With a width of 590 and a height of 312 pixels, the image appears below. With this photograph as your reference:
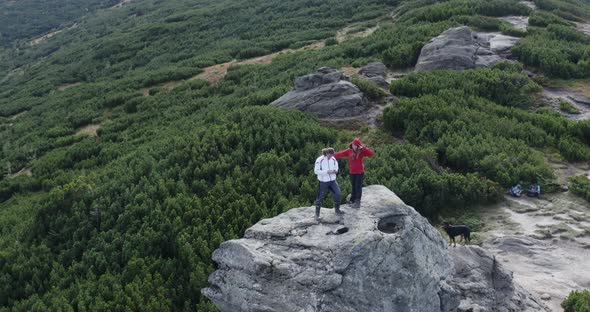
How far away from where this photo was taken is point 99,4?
93375mm

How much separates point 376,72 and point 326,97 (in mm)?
5039

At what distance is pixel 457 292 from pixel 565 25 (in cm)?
3191

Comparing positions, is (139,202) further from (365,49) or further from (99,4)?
(99,4)

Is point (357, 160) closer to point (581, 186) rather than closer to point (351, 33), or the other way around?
point (581, 186)

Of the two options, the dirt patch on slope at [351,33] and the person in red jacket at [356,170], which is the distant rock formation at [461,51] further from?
the person in red jacket at [356,170]

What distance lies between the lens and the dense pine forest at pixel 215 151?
1182 centimetres

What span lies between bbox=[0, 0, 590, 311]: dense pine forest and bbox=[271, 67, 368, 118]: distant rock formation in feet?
4.09

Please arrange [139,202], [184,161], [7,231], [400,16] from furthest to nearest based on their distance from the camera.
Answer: [400,16], [184,161], [7,231], [139,202]

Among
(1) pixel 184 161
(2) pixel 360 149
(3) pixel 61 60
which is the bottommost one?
(3) pixel 61 60

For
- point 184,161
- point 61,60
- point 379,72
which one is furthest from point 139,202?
point 61,60

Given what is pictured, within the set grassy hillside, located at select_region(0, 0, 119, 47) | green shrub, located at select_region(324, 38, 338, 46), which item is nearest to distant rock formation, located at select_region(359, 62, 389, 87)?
green shrub, located at select_region(324, 38, 338, 46)

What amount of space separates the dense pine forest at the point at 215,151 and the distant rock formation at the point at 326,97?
Result: 125 centimetres

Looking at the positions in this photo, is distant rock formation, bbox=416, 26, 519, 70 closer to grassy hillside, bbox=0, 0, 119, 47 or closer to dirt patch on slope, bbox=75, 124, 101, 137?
dirt patch on slope, bbox=75, 124, 101, 137

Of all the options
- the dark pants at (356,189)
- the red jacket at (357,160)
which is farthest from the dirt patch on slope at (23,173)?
the dark pants at (356,189)
